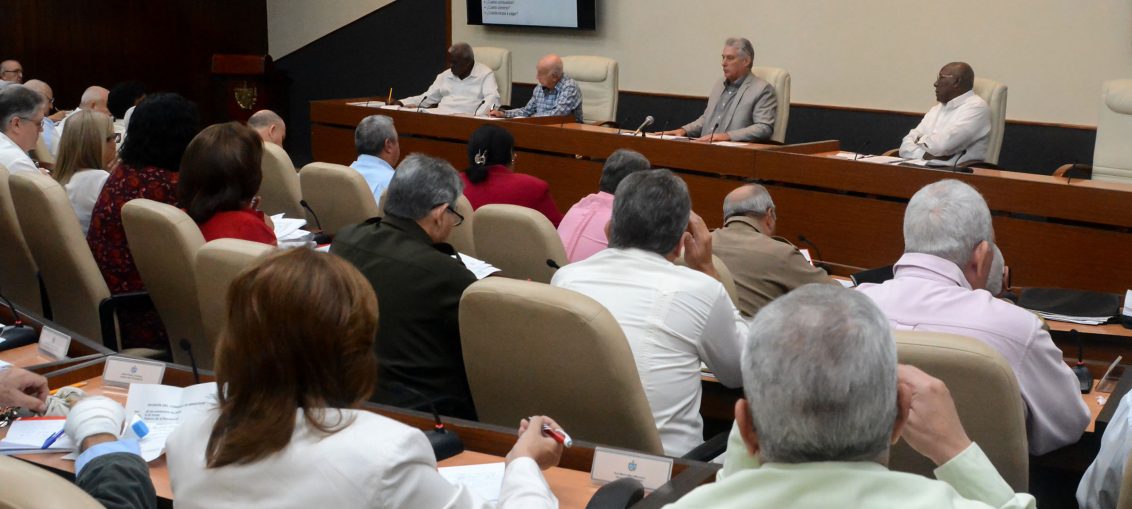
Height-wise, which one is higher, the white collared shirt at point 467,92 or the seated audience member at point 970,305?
the white collared shirt at point 467,92

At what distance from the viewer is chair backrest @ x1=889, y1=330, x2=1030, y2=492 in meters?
1.95

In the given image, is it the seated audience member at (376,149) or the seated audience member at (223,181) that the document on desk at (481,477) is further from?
the seated audience member at (376,149)

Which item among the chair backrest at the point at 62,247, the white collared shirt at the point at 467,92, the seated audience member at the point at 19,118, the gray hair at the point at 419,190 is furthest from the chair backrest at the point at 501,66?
the gray hair at the point at 419,190

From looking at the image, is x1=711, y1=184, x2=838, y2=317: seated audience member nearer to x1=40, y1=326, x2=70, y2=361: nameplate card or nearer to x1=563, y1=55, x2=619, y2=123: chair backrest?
x1=40, y1=326, x2=70, y2=361: nameplate card

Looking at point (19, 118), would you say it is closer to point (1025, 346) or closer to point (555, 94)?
point (555, 94)

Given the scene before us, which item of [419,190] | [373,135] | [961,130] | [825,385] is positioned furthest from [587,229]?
[961,130]

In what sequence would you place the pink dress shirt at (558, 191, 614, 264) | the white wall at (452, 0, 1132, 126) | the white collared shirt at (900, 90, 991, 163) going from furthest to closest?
the white wall at (452, 0, 1132, 126)
the white collared shirt at (900, 90, 991, 163)
the pink dress shirt at (558, 191, 614, 264)

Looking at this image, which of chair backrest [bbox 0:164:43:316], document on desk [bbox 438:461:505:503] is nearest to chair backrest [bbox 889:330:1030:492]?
document on desk [bbox 438:461:505:503]

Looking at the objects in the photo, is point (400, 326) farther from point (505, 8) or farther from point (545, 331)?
point (505, 8)

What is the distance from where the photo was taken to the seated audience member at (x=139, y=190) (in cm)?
370

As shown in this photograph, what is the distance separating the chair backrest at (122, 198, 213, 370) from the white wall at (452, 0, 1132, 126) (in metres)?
5.72

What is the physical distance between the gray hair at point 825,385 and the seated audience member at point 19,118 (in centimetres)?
442

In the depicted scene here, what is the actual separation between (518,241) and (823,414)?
2.63m

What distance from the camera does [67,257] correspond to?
3.47 metres
